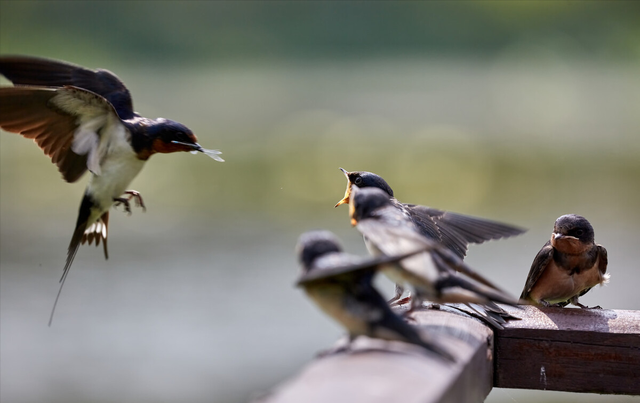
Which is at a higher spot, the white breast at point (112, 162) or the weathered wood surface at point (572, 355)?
the white breast at point (112, 162)

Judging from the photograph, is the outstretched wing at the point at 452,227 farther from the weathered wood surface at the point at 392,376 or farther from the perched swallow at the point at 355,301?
the perched swallow at the point at 355,301

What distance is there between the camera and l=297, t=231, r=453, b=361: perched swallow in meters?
1.93

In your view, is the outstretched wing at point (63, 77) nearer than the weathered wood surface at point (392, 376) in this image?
No

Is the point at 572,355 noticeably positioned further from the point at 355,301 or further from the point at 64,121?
the point at 64,121

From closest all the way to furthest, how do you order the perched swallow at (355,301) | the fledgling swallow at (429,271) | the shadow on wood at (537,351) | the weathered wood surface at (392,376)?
the weathered wood surface at (392,376)
the perched swallow at (355,301)
the shadow on wood at (537,351)
the fledgling swallow at (429,271)

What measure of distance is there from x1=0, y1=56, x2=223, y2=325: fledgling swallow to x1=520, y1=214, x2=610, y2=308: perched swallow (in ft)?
5.12

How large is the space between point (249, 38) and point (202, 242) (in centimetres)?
887

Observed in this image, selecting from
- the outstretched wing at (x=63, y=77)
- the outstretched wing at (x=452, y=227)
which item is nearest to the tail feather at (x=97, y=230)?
the outstretched wing at (x=63, y=77)

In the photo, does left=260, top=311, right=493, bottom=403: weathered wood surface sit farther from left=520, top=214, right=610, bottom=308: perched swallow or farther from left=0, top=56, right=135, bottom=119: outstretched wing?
left=0, top=56, right=135, bottom=119: outstretched wing

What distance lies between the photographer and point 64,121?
11.6ft

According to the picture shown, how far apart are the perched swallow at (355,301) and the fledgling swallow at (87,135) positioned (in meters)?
1.53

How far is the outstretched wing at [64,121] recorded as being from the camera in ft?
11.2

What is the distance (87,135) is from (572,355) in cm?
206

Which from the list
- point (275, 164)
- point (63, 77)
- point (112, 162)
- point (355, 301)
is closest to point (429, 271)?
point (355, 301)
